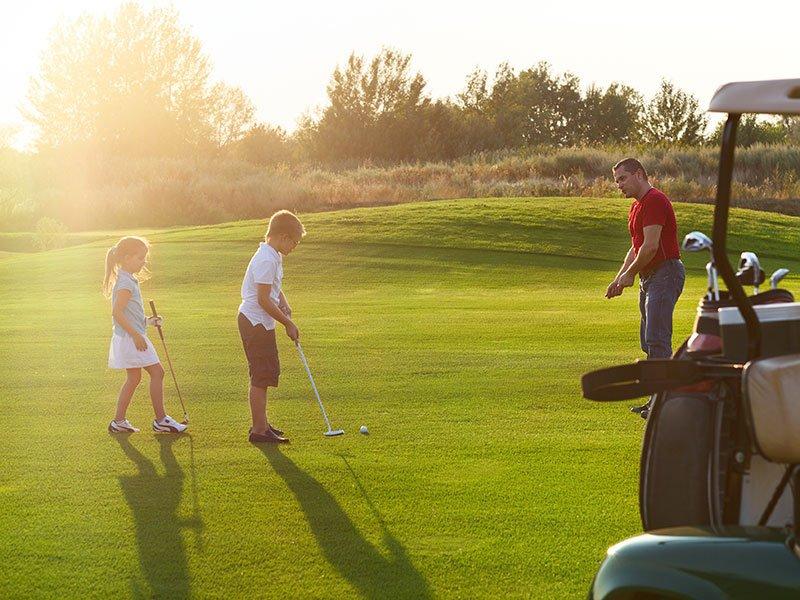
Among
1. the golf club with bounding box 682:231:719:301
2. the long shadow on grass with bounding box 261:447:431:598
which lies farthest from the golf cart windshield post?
the long shadow on grass with bounding box 261:447:431:598

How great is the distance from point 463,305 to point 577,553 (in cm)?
1653

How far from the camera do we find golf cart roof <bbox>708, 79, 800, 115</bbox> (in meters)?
3.63

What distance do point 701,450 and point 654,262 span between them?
7435mm

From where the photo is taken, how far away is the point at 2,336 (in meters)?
19.1

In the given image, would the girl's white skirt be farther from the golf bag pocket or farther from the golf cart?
the golf bag pocket

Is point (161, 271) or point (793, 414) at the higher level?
point (793, 414)

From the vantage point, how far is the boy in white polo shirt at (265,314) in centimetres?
991

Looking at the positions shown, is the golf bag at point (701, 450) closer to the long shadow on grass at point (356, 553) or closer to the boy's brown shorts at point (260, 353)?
the long shadow on grass at point (356, 553)

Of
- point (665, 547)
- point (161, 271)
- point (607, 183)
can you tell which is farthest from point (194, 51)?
point (665, 547)

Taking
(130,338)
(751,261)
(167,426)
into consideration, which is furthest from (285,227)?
(751,261)

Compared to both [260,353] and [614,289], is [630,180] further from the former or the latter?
[260,353]

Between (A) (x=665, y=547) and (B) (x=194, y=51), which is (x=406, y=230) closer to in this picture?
(A) (x=665, y=547)

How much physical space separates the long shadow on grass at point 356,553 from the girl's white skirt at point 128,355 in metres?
2.78

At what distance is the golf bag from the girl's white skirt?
283 inches
